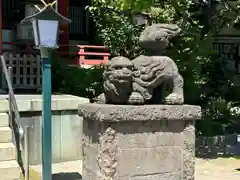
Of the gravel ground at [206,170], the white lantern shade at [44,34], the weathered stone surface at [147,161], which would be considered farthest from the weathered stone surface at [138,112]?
the gravel ground at [206,170]

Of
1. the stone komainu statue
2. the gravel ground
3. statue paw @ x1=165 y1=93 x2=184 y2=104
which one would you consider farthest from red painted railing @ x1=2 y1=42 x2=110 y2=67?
statue paw @ x1=165 y1=93 x2=184 y2=104

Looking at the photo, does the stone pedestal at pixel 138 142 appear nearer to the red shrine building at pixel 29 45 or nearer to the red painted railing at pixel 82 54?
the red shrine building at pixel 29 45

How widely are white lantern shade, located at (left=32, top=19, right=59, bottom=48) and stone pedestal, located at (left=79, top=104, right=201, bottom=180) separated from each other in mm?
1263

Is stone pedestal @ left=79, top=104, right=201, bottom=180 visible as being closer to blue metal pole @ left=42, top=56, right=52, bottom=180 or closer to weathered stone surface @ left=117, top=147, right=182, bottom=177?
weathered stone surface @ left=117, top=147, right=182, bottom=177

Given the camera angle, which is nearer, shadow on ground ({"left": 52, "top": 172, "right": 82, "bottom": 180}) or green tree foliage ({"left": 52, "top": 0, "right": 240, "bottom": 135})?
shadow on ground ({"left": 52, "top": 172, "right": 82, "bottom": 180})

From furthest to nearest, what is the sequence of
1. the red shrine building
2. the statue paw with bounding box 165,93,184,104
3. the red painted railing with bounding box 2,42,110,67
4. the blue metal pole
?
the red painted railing with bounding box 2,42,110,67, the red shrine building, the blue metal pole, the statue paw with bounding box 165,93,184,104

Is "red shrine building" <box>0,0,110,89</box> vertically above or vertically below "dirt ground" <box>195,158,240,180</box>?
above

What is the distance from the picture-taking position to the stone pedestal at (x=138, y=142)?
4.94 metres

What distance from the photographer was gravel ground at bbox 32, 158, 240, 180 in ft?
26.4

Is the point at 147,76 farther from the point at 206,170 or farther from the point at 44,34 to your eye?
the point at 206,170

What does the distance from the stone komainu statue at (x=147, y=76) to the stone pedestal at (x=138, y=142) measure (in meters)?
0.18

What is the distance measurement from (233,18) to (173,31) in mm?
5984

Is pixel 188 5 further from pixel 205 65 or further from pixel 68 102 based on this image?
pixel 68 102

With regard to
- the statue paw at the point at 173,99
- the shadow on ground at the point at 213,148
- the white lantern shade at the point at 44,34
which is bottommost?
the shadow on ground at the point at 213,148
